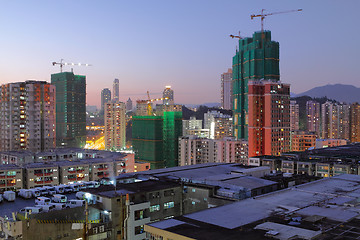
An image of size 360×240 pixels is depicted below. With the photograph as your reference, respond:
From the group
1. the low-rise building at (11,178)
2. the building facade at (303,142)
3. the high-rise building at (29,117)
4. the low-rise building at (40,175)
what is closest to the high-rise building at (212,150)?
the building facade at (303,142)

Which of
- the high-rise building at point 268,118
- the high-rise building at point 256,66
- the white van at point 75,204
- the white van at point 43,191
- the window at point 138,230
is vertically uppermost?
the high-rise building at point 256,66

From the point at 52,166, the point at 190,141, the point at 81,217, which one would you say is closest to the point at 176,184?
the point at 81,217

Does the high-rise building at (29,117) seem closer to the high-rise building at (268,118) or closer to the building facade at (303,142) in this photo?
the high-rise building at (268,118)

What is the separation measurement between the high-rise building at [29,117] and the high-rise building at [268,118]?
69.7m

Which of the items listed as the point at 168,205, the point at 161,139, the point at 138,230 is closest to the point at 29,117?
the point at 161,139

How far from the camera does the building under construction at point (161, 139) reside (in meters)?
163

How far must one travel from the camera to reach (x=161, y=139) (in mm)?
164250

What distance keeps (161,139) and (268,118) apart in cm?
5983

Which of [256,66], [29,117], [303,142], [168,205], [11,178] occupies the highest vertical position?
[256,66]

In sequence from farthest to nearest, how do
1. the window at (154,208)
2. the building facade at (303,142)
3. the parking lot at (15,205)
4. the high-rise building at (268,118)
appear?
the building facade at (303,142), the high-rise building at (268,118), the window at (154,208), the parking lot at (15,205)

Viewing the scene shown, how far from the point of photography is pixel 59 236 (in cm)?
3791

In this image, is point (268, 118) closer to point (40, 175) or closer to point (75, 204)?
point (40, 175)

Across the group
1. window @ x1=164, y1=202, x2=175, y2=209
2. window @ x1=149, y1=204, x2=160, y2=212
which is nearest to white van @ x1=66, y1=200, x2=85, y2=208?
window @ x1=149, y1=204, x2=160, y2=212

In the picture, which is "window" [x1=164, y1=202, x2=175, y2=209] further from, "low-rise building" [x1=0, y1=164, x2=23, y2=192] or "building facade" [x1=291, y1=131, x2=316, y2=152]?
"building facade" [x1=291, y1=131, x2=316, y2=152]
